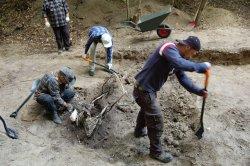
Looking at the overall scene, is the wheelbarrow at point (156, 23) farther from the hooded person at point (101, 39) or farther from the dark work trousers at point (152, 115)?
the dark work trousers at point (152, 115)

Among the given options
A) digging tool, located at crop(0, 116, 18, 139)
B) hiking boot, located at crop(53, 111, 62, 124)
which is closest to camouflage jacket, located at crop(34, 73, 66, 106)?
hiking boot, located at crop(53, 111, 62, 124)

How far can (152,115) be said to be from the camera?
6672mm

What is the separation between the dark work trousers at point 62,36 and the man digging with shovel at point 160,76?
163 inches

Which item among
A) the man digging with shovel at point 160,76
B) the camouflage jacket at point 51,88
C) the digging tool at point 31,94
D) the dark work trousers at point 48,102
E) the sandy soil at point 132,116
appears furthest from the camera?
the digging tool at point 31,94

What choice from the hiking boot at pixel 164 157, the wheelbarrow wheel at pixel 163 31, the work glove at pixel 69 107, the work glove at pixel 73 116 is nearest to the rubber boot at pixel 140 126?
the hiking boot at pixel 164 157

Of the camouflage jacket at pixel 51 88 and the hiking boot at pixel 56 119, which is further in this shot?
the hiking boot at pixel 56 119

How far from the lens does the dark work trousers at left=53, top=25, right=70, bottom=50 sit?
34.4 ft

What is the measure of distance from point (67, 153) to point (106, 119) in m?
1.18

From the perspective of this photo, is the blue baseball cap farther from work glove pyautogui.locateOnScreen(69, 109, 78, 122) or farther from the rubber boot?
work glove pyautogui.locateOnScreen(69, 109, 78, 122)

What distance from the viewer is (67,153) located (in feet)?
23.4

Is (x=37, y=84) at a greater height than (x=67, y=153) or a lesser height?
greater

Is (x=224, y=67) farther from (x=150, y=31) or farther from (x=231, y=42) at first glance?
(x=150, y=31)

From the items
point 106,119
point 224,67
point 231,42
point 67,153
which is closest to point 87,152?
point 67,153

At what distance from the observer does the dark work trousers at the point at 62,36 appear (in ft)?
34.4
